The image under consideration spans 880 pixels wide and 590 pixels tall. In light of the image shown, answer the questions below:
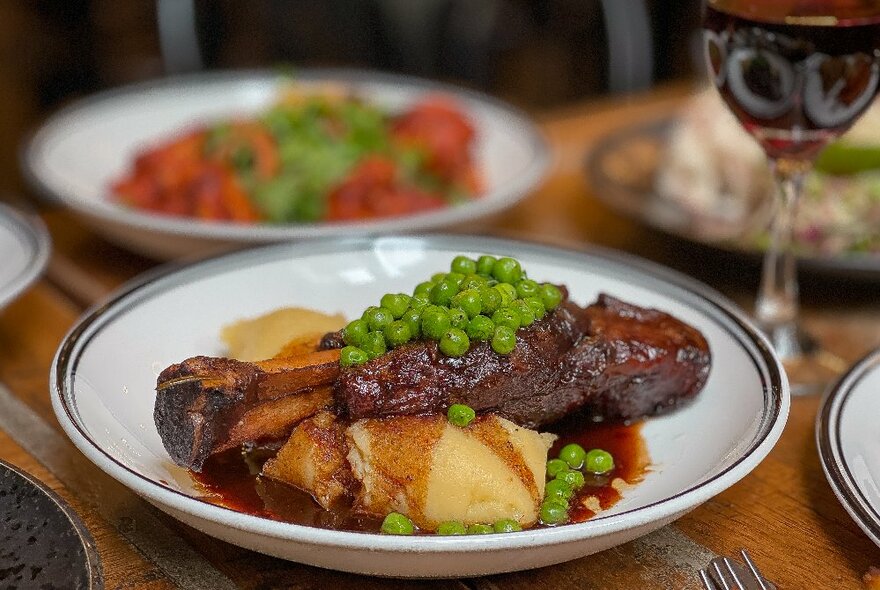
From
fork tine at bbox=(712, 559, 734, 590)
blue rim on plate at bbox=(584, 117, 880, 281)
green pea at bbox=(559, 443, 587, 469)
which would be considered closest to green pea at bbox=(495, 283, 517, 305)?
green pea at bbox=(559, 443, 587, 469)

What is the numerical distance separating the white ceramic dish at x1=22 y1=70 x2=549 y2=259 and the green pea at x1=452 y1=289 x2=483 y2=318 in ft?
3.41

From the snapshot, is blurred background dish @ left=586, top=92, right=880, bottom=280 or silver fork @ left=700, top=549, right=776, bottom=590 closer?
silver fork @ left=700, top=549, right=776, bottom=590

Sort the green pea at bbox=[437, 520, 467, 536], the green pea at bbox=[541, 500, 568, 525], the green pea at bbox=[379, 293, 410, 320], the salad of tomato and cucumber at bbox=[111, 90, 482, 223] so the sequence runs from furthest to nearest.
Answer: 1. the salad of tomato and cucumber at bbox=[111, 90, 482, 223]
2. the green pea at bbox=[379, 293, 410, 320]
3. the green pea at bbox=[541, 500, 568, 525]
4. the green pea at bbox=[437, 520, 467, 536]

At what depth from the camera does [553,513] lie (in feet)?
5.61

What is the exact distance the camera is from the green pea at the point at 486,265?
1952 millimetres

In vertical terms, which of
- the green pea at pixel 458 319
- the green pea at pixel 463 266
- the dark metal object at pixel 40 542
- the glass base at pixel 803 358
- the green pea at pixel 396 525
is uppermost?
the green pea at pixel 458 319

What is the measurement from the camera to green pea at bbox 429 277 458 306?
1825 mm

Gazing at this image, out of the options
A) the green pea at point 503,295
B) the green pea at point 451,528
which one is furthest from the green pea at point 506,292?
the green pea at point 451,528

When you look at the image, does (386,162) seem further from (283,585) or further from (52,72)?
(52,72)

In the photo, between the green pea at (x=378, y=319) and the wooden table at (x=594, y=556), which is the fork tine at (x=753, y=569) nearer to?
the wooden table at (x=594, y=556)

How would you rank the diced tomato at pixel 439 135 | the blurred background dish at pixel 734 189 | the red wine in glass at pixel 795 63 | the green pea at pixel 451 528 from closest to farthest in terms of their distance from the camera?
1. the green pea at pixel 451 528
2. the red wine in glass at pixel 795 63
3. the blurred background dish at pixel 734 189
4. the diced tomato at pixel 439 135

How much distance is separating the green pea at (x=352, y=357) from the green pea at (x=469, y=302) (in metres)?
0.19

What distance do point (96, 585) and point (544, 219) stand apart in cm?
231

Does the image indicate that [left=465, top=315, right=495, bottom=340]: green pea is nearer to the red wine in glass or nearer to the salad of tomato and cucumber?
the red wine in glass
